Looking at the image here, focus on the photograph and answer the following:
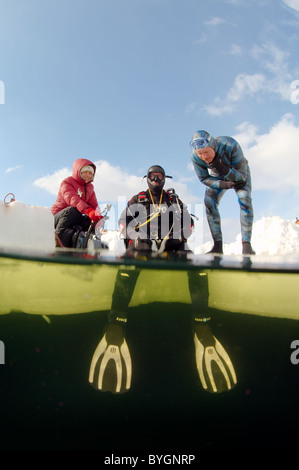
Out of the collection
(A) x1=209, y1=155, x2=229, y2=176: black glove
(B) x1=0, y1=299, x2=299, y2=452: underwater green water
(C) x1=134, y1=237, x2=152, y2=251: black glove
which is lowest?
(B) x1=0, y1=299, x2=299, y2=452: underwater green water

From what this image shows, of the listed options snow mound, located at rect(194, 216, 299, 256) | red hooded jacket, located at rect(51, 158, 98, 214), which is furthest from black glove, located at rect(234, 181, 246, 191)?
snow mound, located at rect(194, 216, 299, 256)

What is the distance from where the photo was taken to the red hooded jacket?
470cm

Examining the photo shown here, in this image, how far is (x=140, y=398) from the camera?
273 cm

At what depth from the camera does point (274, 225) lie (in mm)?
29328

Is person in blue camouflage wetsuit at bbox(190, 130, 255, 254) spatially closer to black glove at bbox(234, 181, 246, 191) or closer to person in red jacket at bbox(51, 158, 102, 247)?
black glove at bbox(234, 181, 246, 191)

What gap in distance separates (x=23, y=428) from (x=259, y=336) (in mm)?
3677

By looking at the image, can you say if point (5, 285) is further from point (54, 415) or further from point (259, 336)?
point (259, 336)

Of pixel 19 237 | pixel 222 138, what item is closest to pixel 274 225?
pixel 222 138

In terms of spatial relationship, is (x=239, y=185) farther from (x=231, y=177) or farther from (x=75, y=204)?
(x=75, y=204)

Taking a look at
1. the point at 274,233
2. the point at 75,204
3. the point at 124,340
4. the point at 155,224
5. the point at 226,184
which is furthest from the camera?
the point at 274,233

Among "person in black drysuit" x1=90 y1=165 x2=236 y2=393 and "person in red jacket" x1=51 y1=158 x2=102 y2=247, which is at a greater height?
"person in red jacket" x1=51 y1=158 x2=102 y2=247

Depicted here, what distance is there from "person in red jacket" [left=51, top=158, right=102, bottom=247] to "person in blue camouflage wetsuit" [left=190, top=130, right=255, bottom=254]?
83.2 inches

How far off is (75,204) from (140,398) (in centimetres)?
328

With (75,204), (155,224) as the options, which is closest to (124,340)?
(155,224)
